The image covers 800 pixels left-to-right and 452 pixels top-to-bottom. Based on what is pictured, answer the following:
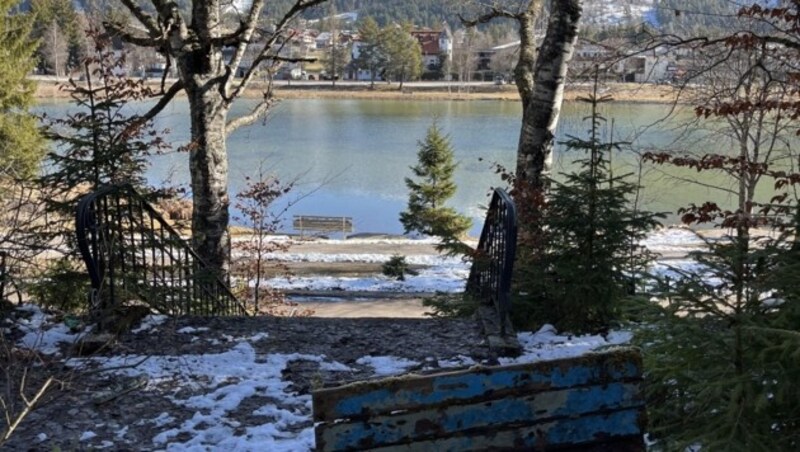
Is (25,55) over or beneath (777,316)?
over

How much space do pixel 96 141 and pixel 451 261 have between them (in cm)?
1373

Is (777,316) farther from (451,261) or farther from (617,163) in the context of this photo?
(617,163)

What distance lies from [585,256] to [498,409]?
3284mm

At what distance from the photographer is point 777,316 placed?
3.15 m

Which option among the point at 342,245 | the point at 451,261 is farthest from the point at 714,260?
the point at 342,245

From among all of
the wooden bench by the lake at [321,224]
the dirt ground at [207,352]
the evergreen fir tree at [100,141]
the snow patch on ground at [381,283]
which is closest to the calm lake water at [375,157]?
the wooden bench by the lake at [321,224]

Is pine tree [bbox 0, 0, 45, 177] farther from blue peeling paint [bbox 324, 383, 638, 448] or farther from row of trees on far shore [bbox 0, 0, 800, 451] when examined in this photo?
blue peeling paint [bbox 324, 383, 638, 448]

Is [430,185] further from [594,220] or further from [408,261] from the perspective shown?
[594,220]

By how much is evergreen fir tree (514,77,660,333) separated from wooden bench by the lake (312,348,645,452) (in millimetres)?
2874

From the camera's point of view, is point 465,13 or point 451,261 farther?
point 451,261

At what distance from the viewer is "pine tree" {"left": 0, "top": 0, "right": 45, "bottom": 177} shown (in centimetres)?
2184

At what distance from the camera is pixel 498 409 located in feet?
8.90

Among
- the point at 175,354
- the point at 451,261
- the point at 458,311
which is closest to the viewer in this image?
the point at 175,354

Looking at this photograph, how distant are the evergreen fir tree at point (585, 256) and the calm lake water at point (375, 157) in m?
9.98
